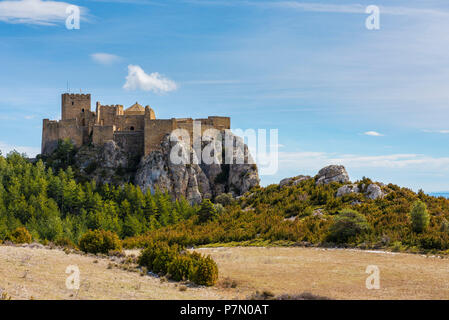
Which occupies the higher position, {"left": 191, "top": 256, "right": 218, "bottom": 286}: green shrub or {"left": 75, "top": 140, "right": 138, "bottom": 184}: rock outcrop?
{"left": 75, "top": 140, "right": 138, "bottom": 184}: rock outcrop

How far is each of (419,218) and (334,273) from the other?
436 inches

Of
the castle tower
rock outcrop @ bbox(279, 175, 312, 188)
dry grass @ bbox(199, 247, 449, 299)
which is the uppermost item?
the castle tower

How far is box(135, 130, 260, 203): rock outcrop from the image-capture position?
63.3 metres

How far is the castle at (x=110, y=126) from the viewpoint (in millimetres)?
65188

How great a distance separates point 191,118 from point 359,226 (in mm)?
43658

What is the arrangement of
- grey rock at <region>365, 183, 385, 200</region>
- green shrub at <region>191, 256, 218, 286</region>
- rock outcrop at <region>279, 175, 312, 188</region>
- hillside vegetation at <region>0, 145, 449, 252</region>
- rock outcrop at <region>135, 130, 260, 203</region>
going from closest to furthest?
green shrub at <region>191, 256, 218, 286</region>, hillside vegetation at <region>0, 145, 449, 252</region>, grey rock at <region>365, 183, 385, 200</region>, rock outcrop at <region>279, 175, 312, 188</region>, rock outcrop at <region>135, 130, 260, 203</region>

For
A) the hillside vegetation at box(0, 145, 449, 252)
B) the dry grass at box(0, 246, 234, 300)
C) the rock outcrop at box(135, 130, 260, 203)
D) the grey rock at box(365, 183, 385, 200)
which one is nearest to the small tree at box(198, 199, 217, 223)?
the hillside vegetation at box(0, 145, 449, 252)

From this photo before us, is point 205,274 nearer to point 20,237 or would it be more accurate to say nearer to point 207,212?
point 20,237

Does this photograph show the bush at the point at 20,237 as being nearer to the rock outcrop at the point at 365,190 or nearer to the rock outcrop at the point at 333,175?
the rock outcrop at the point at 365,190

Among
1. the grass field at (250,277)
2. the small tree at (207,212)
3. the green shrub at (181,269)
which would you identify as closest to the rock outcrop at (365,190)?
the small tree at (207,212)

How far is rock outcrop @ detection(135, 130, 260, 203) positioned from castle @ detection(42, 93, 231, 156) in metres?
2.38

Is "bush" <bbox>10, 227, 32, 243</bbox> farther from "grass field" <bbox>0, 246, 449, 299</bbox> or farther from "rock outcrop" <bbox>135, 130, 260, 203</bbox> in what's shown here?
"rock outcrop" <bbox>135, 130, 260, 203</bbox>

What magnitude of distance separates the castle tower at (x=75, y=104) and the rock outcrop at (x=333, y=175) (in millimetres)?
43199

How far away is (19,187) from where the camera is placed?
5906 centimetres
